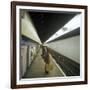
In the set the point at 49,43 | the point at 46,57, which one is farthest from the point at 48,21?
the point at 46,57

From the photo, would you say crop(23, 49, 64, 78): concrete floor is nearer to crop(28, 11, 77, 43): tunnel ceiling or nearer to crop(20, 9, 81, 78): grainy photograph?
crop(20, 9, 81, 78): grainy photograph

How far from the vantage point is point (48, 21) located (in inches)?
74.0

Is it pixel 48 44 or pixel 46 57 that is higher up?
pixel 48 44

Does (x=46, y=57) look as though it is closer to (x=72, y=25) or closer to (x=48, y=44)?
(x=48, y=44)

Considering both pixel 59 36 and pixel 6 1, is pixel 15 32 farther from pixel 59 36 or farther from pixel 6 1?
pixel 59 36

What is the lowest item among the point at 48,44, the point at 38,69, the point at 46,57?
the point at 38,69

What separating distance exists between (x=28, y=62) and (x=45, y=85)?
0.82 ft

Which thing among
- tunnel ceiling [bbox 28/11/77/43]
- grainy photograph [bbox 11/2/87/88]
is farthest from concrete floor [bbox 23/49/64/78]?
tunnel ceiling [bbox 28/11/77/43]

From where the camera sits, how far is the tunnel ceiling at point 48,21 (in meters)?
1.85

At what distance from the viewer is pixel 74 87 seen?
77.1 inches

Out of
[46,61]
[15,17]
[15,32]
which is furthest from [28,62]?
[15,17]

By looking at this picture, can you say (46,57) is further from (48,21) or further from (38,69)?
(48,21)

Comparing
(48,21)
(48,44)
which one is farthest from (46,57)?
(48,21)

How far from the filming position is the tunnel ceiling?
1.85 metres
